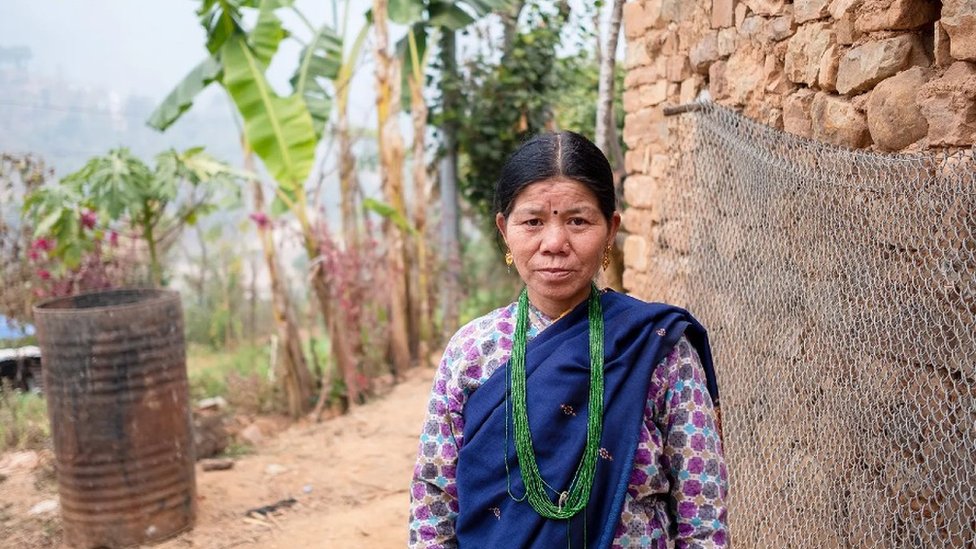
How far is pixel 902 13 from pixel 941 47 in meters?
0.16

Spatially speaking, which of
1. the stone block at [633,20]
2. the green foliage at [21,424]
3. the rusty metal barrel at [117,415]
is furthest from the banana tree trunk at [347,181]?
the stone block at [633,20]

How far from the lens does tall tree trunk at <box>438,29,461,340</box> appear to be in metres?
8.73

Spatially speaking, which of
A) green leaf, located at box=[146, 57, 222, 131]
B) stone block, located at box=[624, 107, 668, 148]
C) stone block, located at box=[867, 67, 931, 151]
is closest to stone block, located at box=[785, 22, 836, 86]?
stone block, located at box=[867, 67, 931, 151]

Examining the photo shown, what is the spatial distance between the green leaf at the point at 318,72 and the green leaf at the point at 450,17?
1.00 meters

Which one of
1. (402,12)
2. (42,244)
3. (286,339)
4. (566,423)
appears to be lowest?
(286,339)

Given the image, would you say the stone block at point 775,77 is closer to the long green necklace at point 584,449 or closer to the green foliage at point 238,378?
the long green necklace at point 584,449

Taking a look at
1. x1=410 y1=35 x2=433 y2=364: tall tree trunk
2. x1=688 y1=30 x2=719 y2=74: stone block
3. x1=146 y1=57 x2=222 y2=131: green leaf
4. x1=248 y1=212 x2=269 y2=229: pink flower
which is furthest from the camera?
x1=410 y1=35 x2=433 y2=364: tall tree trunk

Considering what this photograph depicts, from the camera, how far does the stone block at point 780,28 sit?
2.93 metres

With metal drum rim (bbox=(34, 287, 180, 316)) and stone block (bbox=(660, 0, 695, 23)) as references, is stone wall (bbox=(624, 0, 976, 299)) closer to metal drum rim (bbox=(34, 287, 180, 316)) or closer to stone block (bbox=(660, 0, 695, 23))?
stone block (bbox=(660, 0, 695, 23))

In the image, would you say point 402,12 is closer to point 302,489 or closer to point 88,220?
point 88,220

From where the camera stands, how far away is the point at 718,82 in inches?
139

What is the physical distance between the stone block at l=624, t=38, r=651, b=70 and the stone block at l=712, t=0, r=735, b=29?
29.8 inches

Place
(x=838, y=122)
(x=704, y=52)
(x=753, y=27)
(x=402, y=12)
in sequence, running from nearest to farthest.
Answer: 1. (x=838, y=122)
2. (x=753, y=27)
3. (x=704, y=52)
4. (x=402, y=12)

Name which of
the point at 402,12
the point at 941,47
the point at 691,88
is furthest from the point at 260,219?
the point at 941,47
